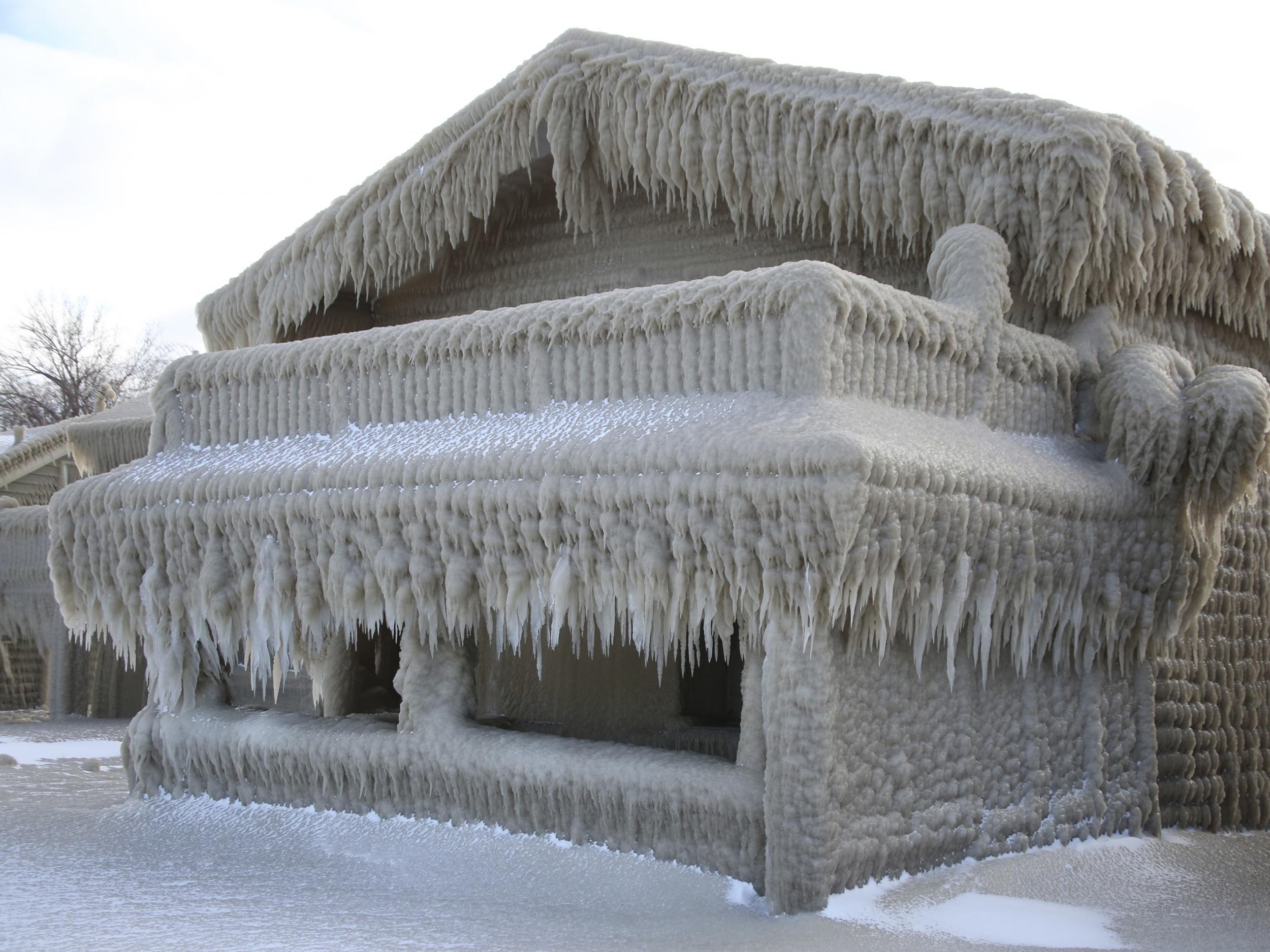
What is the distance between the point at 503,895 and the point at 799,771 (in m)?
1.57

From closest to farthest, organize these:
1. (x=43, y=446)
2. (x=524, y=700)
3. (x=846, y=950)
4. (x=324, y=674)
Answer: (x=846, y=950) → (x=324, y=674) → (x=524, y=700) → (x=43, y=446)

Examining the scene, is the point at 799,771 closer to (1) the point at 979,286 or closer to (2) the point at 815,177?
(1) the point at 979,286

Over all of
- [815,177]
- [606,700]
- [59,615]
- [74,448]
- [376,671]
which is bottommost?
[606,700]

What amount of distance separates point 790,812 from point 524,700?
3.77 meters

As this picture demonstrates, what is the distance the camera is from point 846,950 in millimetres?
4945

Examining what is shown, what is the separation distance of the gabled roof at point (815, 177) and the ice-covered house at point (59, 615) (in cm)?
726

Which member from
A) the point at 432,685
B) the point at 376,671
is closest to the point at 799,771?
the point at 432,685

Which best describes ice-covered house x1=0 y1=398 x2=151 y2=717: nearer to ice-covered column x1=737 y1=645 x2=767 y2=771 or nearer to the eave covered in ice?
the eave covered in ice

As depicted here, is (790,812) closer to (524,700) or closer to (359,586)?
(359,586)

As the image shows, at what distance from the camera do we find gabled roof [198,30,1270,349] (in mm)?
7156

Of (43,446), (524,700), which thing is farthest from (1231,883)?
(43,446)

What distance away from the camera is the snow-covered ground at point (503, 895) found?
5207mm

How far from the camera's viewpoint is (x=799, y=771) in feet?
18.1

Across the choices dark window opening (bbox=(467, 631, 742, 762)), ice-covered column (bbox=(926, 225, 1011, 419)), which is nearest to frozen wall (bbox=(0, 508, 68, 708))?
dark window opening (bbox=(467, 631, 742, 762))
